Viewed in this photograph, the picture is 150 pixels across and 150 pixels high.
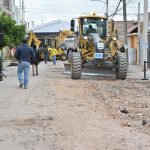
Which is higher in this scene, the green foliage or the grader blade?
the green foliage

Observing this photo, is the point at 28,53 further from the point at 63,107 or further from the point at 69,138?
the point at 69,138

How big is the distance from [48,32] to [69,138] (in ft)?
262

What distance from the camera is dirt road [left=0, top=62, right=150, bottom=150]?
1014 centimetres

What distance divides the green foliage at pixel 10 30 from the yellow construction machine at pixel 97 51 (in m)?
5.77

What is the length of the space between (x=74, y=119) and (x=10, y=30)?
23828mm

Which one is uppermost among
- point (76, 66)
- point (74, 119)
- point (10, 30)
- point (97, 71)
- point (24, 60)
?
point (10, 30)

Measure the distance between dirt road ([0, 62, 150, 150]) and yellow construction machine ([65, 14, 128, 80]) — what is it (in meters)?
6.74

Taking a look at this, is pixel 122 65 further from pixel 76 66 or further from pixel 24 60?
pixel 24 60

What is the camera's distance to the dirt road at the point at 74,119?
10.1 m

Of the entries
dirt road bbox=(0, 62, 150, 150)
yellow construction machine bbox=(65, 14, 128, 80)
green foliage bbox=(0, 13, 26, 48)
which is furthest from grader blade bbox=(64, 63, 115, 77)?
dirt road bbox=(0, 62, 150, 150)

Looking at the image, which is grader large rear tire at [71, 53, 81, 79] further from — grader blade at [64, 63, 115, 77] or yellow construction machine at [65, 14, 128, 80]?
grader blade at [64, 63, 115, 77]

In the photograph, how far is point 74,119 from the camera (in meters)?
13.0

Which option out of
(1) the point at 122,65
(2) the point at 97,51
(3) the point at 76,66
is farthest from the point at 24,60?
(1) the point at 122,65

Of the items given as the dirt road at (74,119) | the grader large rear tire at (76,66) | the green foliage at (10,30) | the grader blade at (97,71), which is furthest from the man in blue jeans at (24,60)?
the green foliage at (10,30)
